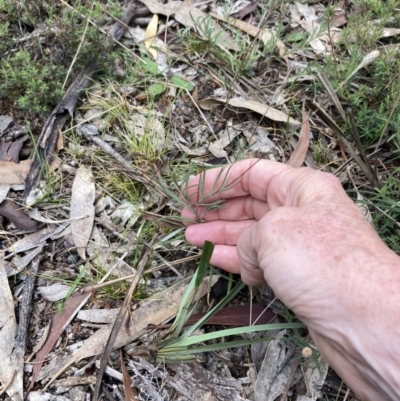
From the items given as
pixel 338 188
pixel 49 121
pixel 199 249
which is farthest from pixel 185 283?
pixel 49 121

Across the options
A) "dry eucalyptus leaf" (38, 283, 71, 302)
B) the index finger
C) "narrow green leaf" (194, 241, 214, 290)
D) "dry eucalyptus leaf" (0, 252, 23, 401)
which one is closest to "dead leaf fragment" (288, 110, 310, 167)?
the index finger

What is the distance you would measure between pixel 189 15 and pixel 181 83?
17.1 inches

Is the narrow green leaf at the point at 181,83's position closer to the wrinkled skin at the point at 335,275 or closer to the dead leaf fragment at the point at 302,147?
the dead leaf fragment at the point at 302,147

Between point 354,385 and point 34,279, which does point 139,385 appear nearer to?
point 34,279

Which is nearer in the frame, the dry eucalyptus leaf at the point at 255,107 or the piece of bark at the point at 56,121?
the piece of bark at the point at 56,121

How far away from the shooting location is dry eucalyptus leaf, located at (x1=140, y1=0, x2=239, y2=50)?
2.28m

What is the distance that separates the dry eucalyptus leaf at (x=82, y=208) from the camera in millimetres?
1864

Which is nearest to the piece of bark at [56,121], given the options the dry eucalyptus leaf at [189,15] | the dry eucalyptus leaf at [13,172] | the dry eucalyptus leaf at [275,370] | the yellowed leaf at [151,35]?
the dry eucalyptus leaf at [13,172]

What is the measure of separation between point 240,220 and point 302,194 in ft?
1.36

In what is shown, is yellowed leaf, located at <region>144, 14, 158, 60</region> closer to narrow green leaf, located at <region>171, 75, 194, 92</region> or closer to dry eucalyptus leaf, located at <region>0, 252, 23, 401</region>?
narrow green leaf, located at <region>171, 75, 194, 92</region>

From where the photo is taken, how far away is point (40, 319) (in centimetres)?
174

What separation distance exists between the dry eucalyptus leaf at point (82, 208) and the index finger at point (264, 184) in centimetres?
43

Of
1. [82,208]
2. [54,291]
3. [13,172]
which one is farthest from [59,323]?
[13,172]

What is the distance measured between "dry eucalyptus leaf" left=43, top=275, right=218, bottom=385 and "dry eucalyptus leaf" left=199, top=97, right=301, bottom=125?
2.58 ft
